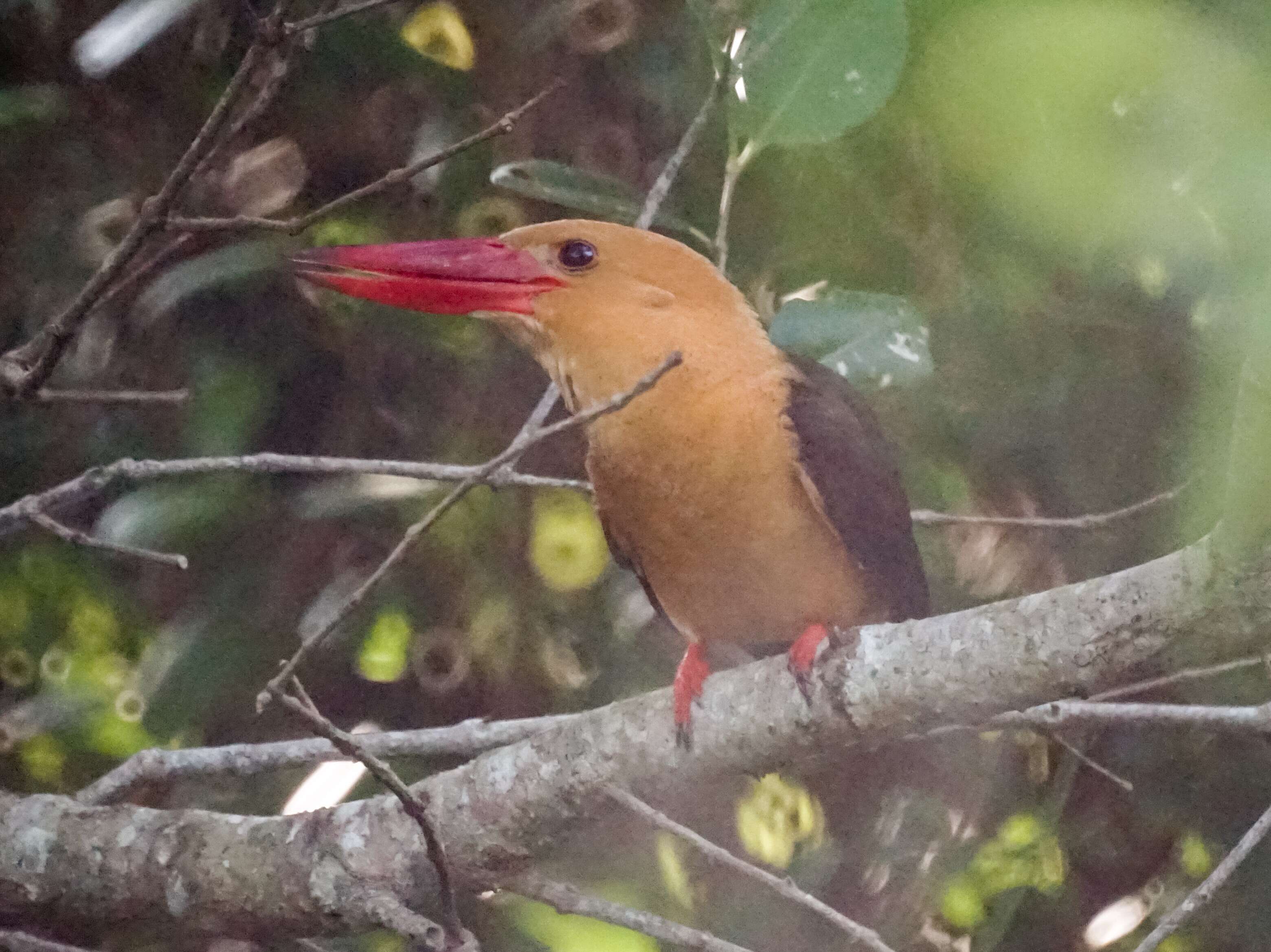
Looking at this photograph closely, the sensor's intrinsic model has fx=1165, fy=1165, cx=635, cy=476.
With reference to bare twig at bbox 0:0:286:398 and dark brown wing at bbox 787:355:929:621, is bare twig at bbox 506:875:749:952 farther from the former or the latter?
bare twig at bbox 0:0:286:398

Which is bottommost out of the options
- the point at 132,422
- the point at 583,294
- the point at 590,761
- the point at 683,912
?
the point at 683,912

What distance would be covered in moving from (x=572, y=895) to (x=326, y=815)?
0.21 metres

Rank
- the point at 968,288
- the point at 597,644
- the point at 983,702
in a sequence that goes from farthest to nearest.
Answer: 1. the point at 597,644
2. the point at 968,288
3. the point at 983,702

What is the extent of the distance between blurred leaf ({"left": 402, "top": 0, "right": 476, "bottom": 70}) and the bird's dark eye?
23 centimetres

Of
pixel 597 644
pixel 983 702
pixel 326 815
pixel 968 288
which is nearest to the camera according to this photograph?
pixel 983 702

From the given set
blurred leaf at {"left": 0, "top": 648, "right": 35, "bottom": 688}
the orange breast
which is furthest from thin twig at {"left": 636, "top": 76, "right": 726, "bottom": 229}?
blurred leaf at {"left": 0, "top": 648, "right": 35, "bottom": 688}

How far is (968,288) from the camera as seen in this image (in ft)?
2.60

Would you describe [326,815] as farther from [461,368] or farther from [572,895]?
[461,368]

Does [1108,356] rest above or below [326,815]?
above

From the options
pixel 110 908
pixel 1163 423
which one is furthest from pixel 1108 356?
pixel 110 908

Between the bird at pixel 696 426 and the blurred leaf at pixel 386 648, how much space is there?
23 centimetres

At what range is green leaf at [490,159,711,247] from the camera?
100cm

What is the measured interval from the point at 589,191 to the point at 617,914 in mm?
589

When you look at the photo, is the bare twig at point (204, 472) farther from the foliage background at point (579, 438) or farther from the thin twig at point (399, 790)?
the thin twig at point (399, 790)
